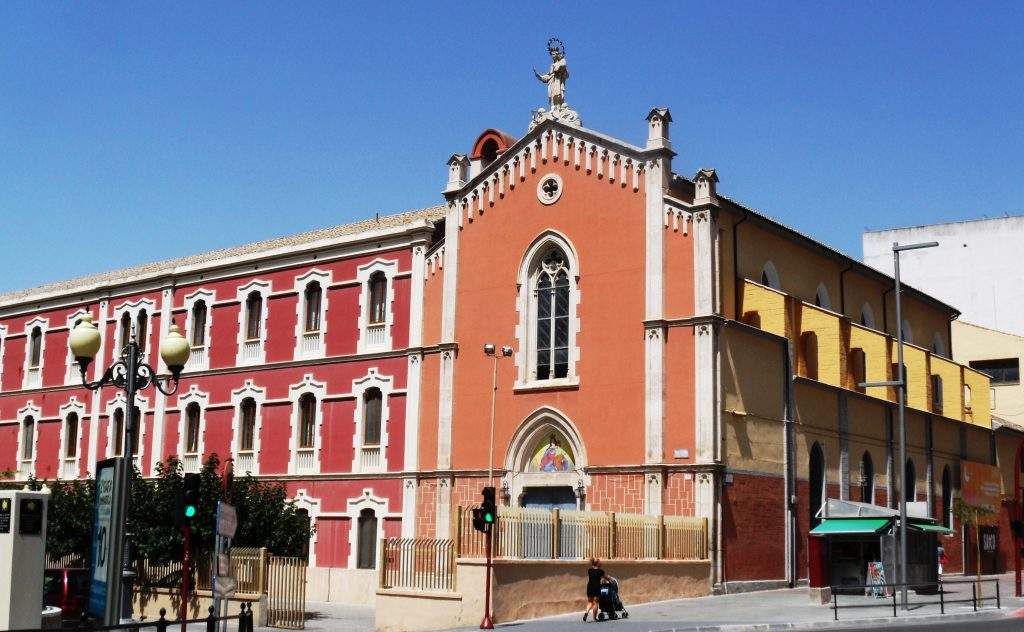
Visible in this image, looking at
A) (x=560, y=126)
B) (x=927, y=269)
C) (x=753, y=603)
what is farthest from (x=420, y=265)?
(x=927, y=269)

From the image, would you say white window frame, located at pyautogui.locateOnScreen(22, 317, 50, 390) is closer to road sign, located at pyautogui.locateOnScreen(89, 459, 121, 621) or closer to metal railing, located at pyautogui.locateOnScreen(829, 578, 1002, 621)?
road sign, located at pyautogui.locateOnScreen(89, 459, 121, 621)

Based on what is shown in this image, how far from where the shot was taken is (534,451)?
3731cm

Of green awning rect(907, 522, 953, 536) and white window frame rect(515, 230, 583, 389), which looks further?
white window frame rect(515, 230, 583, 389)

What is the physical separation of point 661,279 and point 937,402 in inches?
692

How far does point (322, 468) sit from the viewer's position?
42.6 m

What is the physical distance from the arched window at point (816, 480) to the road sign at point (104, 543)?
77.3 feet

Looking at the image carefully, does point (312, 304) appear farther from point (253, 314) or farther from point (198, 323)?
point (198, 323)

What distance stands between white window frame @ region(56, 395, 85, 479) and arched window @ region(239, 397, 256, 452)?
32.0ft

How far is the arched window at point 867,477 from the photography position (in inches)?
1604

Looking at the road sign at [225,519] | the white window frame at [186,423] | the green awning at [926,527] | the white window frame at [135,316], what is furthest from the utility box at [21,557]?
the white window frame at [135,316]

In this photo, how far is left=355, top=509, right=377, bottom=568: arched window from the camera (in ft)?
132

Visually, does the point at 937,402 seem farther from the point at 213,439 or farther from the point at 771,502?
the point at 213,439

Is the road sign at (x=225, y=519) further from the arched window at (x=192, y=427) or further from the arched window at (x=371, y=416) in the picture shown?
the arched window at (x=192, y=427)

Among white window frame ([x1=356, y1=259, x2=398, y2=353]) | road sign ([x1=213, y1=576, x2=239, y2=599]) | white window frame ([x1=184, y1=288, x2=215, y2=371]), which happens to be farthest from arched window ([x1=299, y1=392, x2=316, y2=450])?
road sign ([x1=213, y1=576, x2=239, y2=599])
